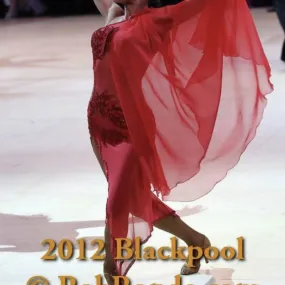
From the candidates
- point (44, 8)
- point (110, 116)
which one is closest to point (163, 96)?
point (110, 116)

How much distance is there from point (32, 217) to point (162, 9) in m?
1.61

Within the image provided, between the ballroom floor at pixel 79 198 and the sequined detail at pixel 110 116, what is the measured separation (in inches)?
24.8

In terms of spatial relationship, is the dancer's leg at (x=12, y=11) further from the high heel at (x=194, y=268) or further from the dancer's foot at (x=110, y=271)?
the dancer's foot at (x=110, y=271)

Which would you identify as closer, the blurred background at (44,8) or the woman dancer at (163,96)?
the woman dancer at (163,96)

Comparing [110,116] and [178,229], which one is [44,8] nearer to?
[178,229]

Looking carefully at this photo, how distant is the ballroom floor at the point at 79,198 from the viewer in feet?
10.00

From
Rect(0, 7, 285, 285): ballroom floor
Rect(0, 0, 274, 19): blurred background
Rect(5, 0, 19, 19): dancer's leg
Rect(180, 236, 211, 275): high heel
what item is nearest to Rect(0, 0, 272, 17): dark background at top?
Rect(0, 0, 274, 19): blurred background

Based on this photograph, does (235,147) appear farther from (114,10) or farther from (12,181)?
(12,181)

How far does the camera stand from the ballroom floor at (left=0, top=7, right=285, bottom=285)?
305 cm

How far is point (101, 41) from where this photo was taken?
2.52 metres

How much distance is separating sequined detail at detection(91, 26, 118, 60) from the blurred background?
13106 mm

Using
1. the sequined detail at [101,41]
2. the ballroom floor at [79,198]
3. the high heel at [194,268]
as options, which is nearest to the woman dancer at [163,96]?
the sequined detail at [101,41]

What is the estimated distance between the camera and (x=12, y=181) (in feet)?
14.7

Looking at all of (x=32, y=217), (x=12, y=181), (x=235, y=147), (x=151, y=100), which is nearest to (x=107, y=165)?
(x=151, y=100)
